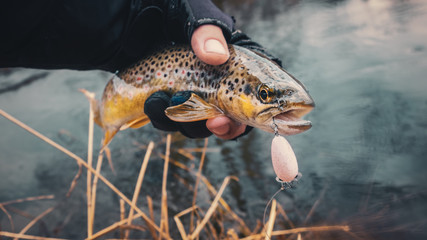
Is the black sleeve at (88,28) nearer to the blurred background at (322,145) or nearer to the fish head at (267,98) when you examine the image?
the fish head at (267,98)

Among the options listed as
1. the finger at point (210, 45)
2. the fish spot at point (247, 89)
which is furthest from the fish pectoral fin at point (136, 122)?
the fish spot at point (247, 89)

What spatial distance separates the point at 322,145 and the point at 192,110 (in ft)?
10.6

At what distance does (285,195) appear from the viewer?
3779 mm

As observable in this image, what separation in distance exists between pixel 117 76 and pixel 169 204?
2152 millimetres

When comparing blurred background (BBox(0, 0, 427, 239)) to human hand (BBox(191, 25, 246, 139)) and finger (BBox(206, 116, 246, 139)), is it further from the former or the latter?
human hand (BBox(191, 25, 246, 139))

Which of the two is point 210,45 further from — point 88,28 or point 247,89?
point 88,28

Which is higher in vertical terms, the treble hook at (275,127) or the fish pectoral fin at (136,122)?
the treble hook at (275,127)

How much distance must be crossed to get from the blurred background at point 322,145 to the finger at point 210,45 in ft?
7.08

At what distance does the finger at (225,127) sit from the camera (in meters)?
1.71

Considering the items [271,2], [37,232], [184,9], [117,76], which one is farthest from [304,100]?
[271,2]

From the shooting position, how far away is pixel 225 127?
176 cm

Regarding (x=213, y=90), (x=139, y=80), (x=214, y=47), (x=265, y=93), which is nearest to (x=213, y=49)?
(x=214, y=47)

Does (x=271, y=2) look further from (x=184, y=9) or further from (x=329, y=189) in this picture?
(x=184, y=9)

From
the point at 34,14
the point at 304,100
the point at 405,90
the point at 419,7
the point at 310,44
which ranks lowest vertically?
the point at 34,14
